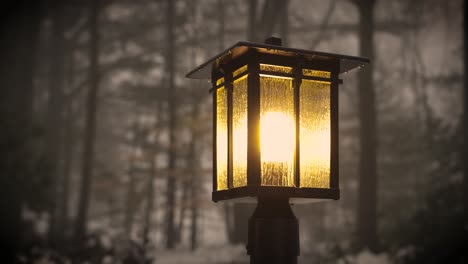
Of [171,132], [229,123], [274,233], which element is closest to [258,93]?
[229,123]

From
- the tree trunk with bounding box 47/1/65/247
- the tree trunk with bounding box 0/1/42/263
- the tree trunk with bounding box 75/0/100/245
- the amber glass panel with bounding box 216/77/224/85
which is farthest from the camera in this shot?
the tree trunk with bounding box 47/1/65/247

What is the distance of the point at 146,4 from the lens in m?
18.7

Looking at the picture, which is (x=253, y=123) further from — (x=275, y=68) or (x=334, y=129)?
(x=334, y=129)

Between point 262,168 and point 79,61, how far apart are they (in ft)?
68.6

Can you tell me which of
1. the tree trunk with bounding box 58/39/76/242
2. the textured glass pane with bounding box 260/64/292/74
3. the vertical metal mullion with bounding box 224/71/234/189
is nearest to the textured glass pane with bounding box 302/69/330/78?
the textured glass pane with bounding box 260/64/292/74

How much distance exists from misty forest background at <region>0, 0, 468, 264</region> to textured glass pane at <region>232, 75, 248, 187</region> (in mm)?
5116

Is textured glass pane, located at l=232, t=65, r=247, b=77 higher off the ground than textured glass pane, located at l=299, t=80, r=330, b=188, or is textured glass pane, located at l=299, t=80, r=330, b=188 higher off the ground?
textured glass pane, located at l=232, t=65, r=247, b=77

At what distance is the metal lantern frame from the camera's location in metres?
3.06

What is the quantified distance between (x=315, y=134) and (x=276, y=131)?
24cm

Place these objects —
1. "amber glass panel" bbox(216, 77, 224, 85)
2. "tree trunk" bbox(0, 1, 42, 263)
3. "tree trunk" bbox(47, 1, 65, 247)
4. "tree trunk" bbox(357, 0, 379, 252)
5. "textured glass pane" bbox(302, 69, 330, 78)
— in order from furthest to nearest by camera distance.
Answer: "tree trunk" bbox(47, 1, 65, 247)
"tree trunk" bbox(0, 1, 42, 263)
"tree trunk" bbox(357, 0, 379, 252)
"amber glass panel" bbox(216, 77, 224, 85)
"textured glass pane" bbox(302, 69, 330, 78)

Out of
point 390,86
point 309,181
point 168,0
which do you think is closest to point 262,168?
point 309,181

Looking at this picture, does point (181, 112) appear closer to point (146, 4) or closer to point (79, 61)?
point (146, 4)

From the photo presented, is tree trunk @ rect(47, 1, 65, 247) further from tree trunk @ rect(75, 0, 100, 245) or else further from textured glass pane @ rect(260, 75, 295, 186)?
textured glass pane @ rect(260, 75, 295, 186)

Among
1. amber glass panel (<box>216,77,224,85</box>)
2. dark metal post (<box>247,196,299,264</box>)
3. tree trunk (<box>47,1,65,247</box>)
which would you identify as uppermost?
tree trunk (<box>47,1,65,247</box>)
